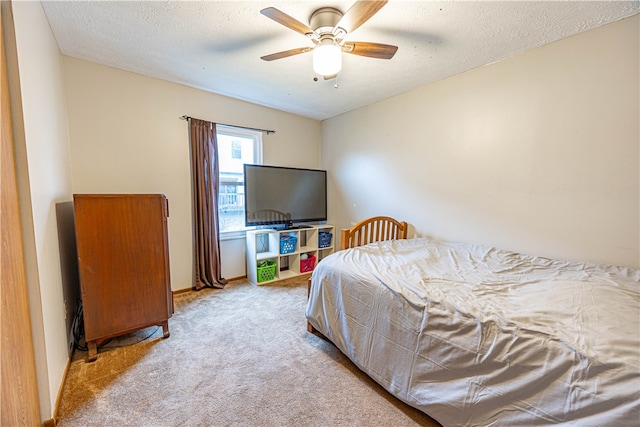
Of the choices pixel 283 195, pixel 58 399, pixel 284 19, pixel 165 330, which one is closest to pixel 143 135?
pixel 283 195

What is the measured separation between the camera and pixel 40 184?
1.39 meters

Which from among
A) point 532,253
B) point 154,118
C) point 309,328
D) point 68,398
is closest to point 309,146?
point 154,118

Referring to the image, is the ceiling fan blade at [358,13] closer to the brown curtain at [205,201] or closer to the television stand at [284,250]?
the brown curtain at [205,201]

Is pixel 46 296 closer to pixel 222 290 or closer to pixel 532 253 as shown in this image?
pixel 222 290

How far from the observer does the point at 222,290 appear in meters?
3.03

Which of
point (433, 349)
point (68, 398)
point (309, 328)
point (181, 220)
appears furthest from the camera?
point (181, 220)

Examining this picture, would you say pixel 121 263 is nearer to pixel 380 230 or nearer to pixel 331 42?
pixel 331 42

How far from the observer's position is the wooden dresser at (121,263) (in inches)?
68.4

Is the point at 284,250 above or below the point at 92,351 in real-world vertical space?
above

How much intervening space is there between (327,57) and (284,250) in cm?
234

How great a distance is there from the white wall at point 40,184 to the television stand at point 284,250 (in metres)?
1.77

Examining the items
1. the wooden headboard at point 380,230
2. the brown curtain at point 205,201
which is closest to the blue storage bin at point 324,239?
the wooden headboard at point 380,230

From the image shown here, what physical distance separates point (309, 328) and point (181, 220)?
6.13 ft

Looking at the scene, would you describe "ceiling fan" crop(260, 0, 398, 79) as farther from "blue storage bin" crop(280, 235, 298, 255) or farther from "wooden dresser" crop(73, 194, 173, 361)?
"blue storage bin" crop(280, 235, 298, 255)
